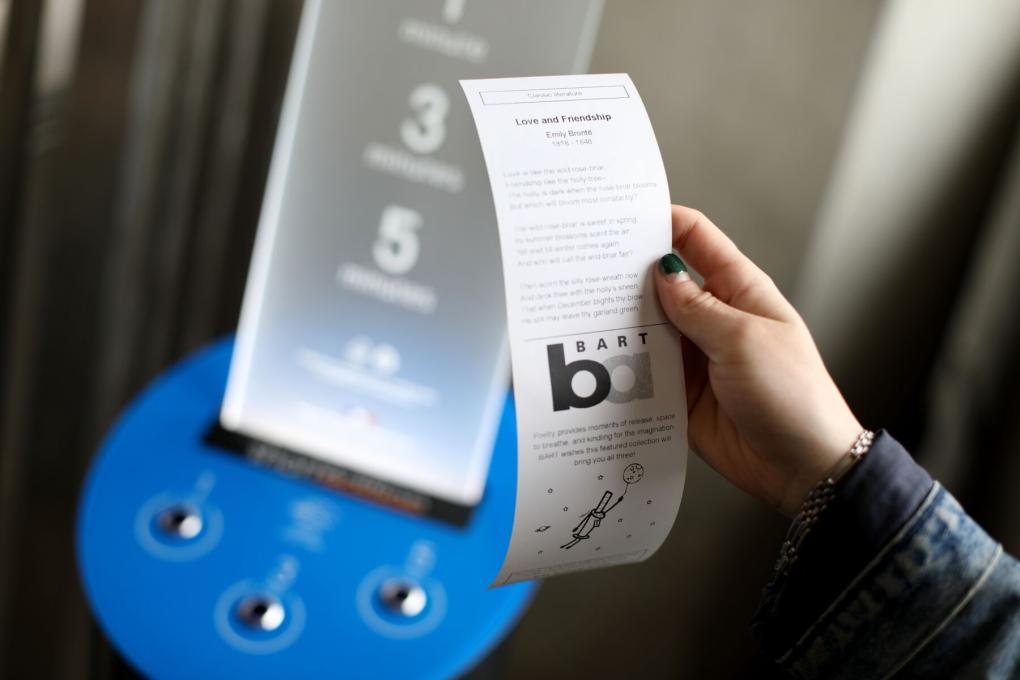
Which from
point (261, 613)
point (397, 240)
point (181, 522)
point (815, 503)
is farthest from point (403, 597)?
point (815, 503)

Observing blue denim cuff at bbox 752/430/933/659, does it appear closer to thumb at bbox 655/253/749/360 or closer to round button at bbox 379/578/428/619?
thumb at bbox 655/253/749/360

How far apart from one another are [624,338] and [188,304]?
1157 mm

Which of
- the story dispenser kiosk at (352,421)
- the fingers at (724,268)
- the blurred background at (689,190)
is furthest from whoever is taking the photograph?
the blurred background at (689,190)

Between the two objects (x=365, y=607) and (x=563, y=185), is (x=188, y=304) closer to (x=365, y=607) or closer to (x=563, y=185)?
(x=365, y=607)

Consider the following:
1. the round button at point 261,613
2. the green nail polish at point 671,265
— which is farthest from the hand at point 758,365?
the round button at point 261,613

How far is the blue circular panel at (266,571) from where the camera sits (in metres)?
1.02

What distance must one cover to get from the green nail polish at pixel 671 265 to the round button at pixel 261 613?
2.09ft

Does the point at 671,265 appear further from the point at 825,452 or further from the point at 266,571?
the point at 266,571

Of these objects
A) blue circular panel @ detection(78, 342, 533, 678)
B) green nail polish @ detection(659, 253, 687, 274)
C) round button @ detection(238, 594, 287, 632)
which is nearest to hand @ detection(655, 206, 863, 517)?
green nail polish @ detection(659, 253, 687, 274)

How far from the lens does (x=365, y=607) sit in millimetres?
1061

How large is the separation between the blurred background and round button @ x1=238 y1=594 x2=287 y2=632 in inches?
18.5

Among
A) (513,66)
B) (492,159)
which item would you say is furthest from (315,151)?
(492,159)

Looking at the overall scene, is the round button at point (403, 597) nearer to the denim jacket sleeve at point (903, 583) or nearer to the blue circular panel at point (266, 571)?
the blue circular panel at point (266, 571)

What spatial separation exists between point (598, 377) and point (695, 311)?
83 mm
